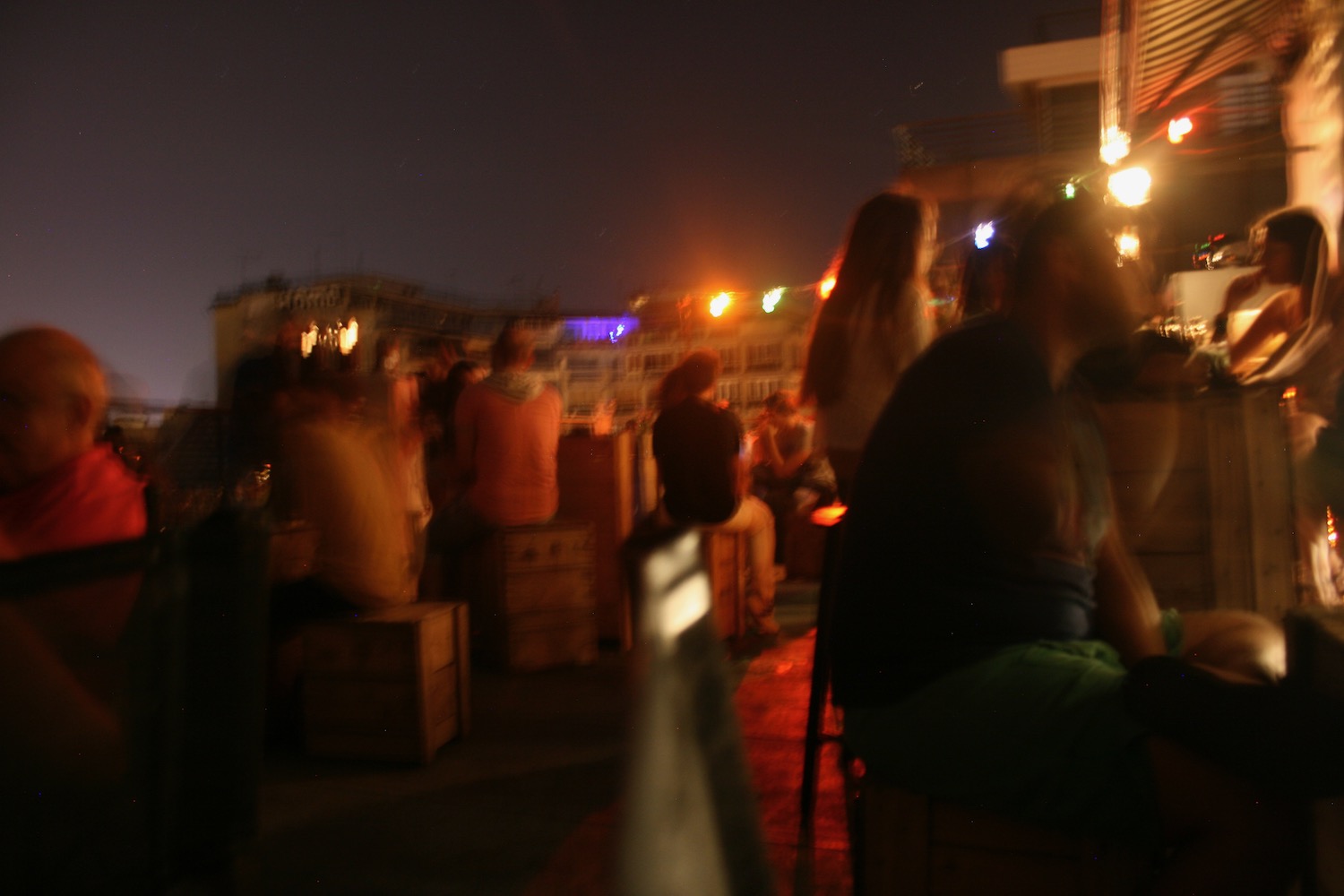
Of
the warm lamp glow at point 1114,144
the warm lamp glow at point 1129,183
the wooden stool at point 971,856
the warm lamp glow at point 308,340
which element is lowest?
the wooden stool at point 971,856

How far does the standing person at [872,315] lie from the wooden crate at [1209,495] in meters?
0.66

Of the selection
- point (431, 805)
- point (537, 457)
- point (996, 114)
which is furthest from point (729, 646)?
point (996, 114)

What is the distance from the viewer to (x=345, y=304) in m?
19.1

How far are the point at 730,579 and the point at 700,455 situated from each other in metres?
0.87

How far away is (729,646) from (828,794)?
213 cm

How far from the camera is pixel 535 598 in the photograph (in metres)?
4.89

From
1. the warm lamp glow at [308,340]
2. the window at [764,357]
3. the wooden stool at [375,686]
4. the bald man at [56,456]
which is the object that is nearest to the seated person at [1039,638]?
the bald man at [56,456]

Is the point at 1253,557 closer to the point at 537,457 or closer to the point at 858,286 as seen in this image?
the point at 858,286

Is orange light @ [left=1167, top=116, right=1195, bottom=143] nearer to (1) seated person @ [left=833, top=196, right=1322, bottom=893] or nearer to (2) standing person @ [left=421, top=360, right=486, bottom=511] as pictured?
(2) standing person @ [left=421, top=360, right=486, bottom=511]

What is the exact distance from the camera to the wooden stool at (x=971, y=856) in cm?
140

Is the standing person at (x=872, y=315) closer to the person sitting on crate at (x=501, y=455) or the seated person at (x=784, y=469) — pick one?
the person sitting on crate at (x=501, y=455)

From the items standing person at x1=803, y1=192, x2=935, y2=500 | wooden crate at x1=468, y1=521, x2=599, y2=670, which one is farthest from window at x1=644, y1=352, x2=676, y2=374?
standing person at x1=803, y1=192, x2=935, y2=500

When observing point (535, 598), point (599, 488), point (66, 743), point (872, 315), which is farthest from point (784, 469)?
point (66, 743)

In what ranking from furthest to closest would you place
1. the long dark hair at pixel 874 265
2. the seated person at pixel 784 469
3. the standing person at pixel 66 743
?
the seated person at pixel 784 469 < the long dark hair at pixel 874 265 < the standing person at pixel 66 743
